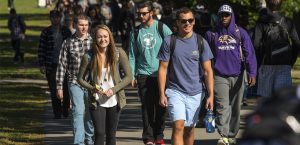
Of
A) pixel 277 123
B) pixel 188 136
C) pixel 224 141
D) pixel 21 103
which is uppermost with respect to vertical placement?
pixel 277 123

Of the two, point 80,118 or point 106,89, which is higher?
point 106,89

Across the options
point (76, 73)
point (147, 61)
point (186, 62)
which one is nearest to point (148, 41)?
point (147, 61)

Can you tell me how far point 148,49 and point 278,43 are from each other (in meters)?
1.41

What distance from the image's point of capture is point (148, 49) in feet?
33.0

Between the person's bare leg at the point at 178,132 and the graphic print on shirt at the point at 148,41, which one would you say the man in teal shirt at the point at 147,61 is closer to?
the graphic print on shirt at the point at 148,41

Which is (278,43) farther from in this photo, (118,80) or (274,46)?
(118,80)

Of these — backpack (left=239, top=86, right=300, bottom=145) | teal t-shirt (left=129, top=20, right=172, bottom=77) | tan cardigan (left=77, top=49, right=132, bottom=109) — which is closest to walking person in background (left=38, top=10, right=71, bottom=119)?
teal t-shirt (left=129, top=20, right=172, bottom=77)

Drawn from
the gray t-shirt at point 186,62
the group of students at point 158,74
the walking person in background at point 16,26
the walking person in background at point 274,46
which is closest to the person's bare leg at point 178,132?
the group of students at point 158,74

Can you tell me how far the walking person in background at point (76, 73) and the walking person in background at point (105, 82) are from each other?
1356mm

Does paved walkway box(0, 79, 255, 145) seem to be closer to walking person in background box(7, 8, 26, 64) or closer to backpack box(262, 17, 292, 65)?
backpack box(262, 17, 292, 65)

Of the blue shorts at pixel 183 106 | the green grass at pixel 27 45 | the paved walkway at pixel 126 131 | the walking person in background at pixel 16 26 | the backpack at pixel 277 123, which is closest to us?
the backpack at pixel 277 123

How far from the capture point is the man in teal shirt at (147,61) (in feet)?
33.0

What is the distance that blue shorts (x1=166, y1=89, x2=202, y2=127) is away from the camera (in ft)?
26.5

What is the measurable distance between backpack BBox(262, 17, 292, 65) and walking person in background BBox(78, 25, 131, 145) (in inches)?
82.6
